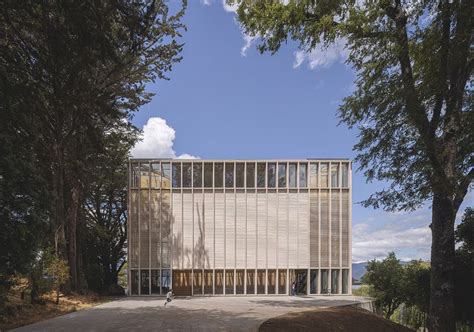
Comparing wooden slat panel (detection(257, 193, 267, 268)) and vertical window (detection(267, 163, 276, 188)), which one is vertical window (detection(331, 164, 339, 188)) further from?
wooden slat panel (detection(257, 193, 267, 268))

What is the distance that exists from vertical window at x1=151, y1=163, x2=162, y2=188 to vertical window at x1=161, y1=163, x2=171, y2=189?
0.86 ft

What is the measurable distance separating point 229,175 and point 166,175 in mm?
4745

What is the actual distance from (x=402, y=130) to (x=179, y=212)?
18683mm

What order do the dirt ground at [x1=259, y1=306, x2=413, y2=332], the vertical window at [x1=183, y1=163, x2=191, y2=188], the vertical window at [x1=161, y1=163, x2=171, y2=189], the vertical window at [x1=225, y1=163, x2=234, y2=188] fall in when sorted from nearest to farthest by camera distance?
the dirt ground at [x1=259, y1=306, x2=413, y2=332]
the vertical window at [x1=161, y1=163, x2=171, y2=189]
the vertical window at [x1=183, y1=163, x2=191, y2=188]
the vertical window at [x1=225, y1=163, x2=234, y2=188]

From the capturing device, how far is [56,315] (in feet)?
53.0

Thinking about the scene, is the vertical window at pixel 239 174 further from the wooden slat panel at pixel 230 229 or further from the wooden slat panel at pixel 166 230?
the wooden slat panel at pixel 166 230

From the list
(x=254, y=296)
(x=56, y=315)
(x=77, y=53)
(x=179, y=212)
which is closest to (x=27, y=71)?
(x=77, y=53)

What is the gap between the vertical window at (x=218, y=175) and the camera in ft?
92.4

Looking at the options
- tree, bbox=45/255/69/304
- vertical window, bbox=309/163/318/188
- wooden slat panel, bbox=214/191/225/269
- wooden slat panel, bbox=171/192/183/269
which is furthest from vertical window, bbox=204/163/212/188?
tree, bbox=45/255/69/304

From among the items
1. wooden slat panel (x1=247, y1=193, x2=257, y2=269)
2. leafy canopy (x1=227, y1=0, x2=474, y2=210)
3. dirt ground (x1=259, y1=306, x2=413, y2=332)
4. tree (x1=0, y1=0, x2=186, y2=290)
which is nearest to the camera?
tree (x1=0, y1=0, x2=186, y2=290)

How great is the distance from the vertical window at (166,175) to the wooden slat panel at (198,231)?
2.23m

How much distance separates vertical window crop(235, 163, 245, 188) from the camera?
2825cm

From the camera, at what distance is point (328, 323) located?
46.5ft

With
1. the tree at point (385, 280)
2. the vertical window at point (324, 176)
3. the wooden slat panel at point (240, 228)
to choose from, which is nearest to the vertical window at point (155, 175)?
the wooden slat panel at point (240, 228)
